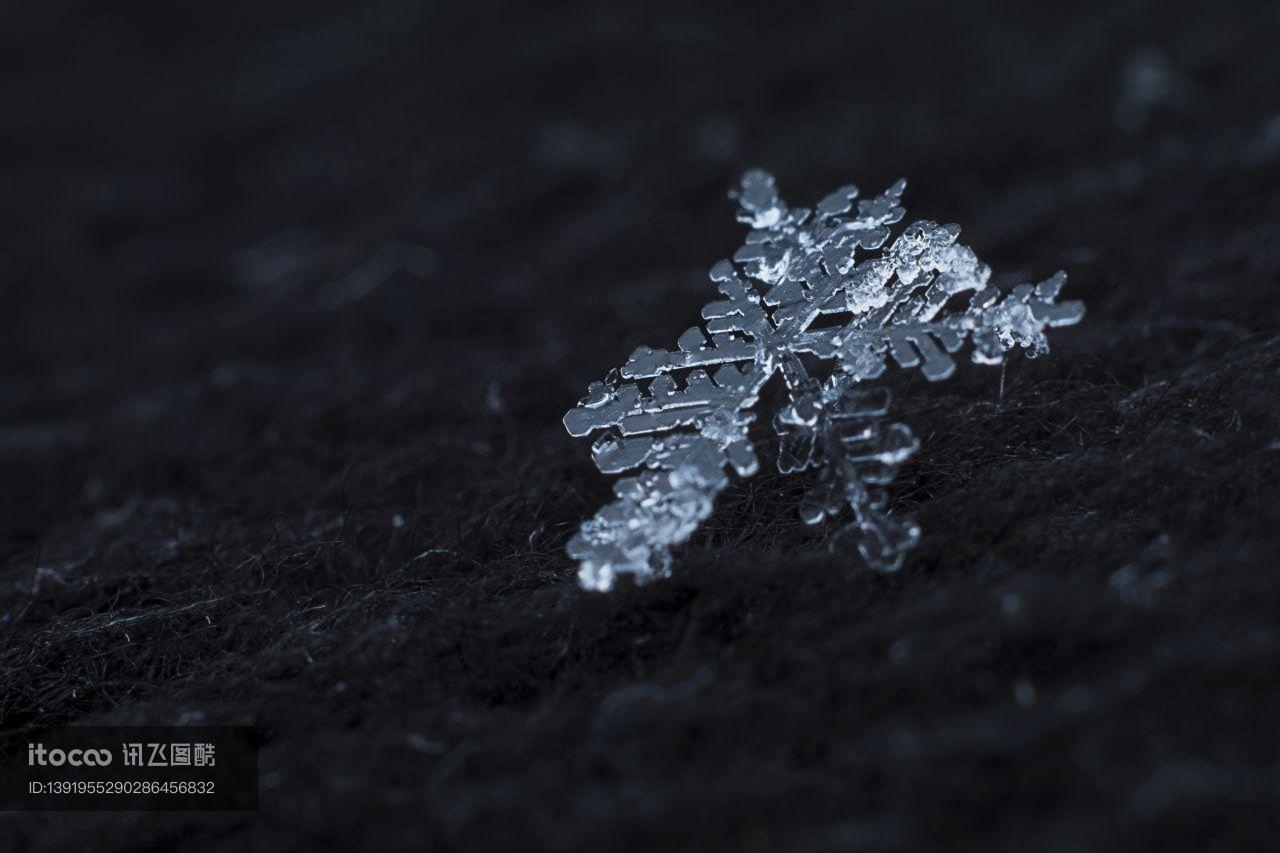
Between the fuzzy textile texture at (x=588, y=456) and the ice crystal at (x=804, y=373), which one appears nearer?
the fuzzy textile texture at (x=588, y=456)

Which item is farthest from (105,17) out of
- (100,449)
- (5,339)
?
(100,449)

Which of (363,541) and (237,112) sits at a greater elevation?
(237,112)

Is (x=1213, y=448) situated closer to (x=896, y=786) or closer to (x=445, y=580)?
(x=896, y=786)

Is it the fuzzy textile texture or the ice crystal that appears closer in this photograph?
the fuzzy textile texture

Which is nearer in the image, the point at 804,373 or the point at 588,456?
the point at 804,373
